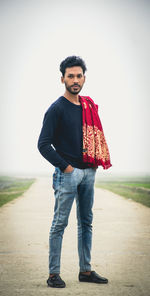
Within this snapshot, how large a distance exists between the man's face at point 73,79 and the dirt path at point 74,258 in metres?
1.77

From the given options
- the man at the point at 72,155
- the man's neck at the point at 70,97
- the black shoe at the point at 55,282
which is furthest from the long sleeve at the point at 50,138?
the black shoe at the point at 55,282

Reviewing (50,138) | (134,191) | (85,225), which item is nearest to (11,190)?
(134,191)

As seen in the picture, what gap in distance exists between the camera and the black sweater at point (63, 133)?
2.73 m

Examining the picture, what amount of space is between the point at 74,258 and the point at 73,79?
7.22 ft

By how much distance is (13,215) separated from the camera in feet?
25.5

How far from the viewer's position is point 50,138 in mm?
2734

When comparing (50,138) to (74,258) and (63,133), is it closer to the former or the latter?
(63,133)

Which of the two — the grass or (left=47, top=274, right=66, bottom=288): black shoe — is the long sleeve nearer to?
(left=47, top=274, right=66, bottom=288): black shoe

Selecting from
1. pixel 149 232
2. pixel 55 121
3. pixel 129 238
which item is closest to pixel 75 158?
pixel 55 121

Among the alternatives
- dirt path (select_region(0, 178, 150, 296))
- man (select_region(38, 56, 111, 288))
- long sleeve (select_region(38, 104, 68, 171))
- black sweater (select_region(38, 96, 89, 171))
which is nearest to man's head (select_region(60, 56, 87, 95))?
man (select_region(38, 56, 111, 288))

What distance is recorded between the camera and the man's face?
2922 millimetres

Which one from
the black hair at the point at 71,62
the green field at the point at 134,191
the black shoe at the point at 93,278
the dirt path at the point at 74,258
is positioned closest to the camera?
the dirt path at the point at 74,258

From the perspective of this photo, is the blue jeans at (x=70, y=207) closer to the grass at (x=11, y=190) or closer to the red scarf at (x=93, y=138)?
the red scarf at (x=93, y=138)

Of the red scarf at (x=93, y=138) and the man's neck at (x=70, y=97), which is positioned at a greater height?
the man's neck at (x=70, y=97)
